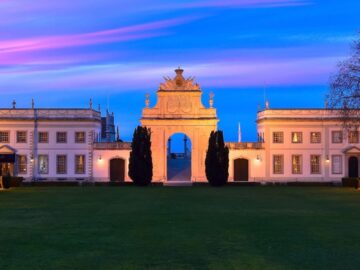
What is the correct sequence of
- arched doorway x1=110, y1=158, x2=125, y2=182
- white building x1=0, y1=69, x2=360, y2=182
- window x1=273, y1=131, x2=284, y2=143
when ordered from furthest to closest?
1. window x1=273, y1=131, x2=284, y2=143
2. arched doorway x1=110, y1=158, x2=125, y2=182
3. white building x1=0, y1=69, x2=360, y2=182

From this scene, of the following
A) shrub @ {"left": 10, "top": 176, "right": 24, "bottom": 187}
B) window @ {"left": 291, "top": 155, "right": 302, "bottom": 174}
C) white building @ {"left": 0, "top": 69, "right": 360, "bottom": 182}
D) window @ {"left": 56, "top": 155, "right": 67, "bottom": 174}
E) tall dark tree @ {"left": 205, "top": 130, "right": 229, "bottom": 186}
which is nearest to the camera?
shrub @ {"left": 10, "top": 176, "right": 24, "bottom": 187}

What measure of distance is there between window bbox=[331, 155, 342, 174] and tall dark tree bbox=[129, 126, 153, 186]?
1774 cm

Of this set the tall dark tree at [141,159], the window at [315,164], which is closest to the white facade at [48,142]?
the tall dark tree at [141,159]

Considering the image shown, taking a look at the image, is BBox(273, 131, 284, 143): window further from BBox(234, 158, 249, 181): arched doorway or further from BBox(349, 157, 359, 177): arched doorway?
BBox(349, 157, 359, 177): arched doorway

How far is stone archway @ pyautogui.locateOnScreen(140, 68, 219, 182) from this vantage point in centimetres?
5969

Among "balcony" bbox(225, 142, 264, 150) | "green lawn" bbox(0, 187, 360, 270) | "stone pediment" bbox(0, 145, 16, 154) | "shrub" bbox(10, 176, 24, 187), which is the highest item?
"balcony" bbox(225, 142, 264, 150)

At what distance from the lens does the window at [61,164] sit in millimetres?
60750

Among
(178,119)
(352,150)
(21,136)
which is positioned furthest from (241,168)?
(21,136)

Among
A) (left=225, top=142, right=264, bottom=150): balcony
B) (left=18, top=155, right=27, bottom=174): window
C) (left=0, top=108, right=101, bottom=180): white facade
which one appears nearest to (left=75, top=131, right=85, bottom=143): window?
(left=0, top=108, right=101, bottom=180): white facade

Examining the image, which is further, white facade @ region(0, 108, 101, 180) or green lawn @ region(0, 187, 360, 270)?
white facade @ region(0, 108, 101, 180)

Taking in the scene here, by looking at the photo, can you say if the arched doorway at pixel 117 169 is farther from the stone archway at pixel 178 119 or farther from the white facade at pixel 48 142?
the stone archway at pixel 178 119

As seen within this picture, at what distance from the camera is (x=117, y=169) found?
2405 inches

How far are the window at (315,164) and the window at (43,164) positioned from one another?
2439cm

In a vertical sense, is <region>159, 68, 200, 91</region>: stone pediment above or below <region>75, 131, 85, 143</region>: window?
above
